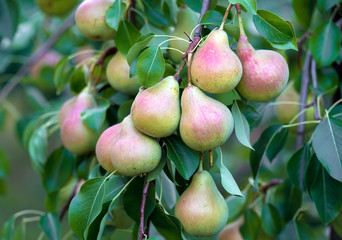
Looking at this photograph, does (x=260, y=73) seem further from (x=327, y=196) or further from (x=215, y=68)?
(x=327, y=196)

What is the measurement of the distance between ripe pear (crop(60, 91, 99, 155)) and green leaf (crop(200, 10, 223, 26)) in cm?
32

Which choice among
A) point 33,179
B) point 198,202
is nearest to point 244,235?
point 198,202

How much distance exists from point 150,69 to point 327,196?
1.42 ft

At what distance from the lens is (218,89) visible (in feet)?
2.31

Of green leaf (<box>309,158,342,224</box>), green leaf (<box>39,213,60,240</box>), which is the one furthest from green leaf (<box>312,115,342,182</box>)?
green leaf (<box>39,213,60,240</box>)

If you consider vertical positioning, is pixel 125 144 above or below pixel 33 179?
above

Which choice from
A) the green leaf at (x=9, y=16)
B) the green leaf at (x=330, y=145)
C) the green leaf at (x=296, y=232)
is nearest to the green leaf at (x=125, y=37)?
the green leaf at (x=330, y=145)

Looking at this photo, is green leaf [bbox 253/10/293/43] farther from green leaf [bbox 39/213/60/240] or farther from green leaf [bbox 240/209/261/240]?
green leaf [bbox 39/213/60/240]

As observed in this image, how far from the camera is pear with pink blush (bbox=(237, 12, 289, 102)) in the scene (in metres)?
0.75

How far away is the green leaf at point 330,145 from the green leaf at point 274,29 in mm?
190

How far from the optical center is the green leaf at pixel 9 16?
146 cm

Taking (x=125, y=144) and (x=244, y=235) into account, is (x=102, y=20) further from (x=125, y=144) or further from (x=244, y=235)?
(x=244, y=235)

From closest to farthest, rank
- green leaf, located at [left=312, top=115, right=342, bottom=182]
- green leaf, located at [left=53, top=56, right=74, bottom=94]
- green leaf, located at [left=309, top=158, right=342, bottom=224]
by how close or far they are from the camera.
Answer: green leaf, located at [left=312, top=115, right=342, bottom=182], green leaf, located at [left=309, top=158, right=342, bottom=224], green leaf, located at [left=53, top=56, right=74, bottom=94]

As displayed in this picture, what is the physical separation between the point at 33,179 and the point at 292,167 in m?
2.90
